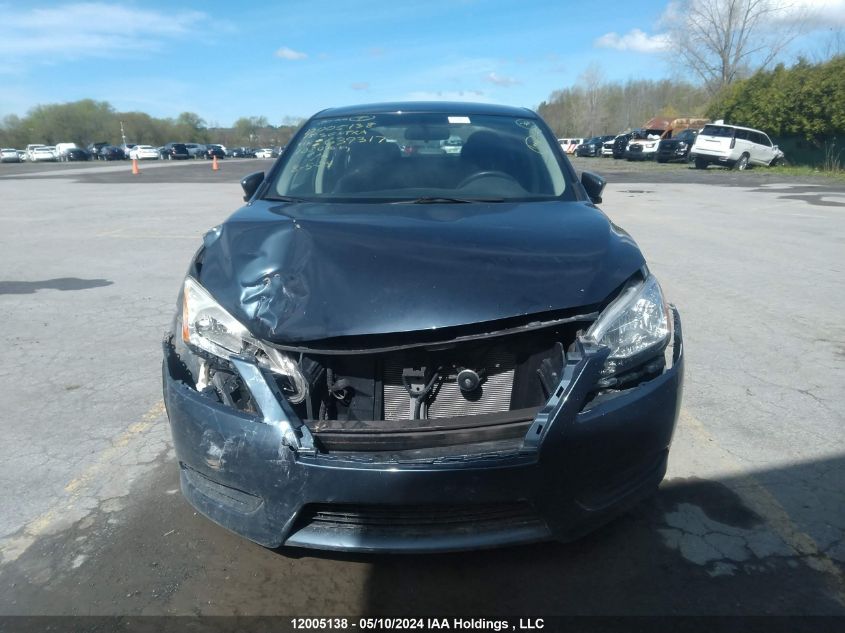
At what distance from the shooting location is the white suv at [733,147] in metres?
28.8

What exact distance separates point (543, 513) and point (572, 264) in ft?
2.95

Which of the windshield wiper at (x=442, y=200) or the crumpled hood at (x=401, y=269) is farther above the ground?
the windshield wiper at (x=442, y=200)

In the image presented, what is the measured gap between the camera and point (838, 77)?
90.2ft

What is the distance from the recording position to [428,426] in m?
A: 2.13

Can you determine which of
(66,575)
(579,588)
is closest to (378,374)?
(579,588)

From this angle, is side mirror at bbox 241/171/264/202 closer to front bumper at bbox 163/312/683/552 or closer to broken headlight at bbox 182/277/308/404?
broken headlight at bbox 182/277/308/404

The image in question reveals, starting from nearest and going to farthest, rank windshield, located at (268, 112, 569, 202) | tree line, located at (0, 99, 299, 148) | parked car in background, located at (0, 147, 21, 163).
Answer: windshield, located at (268, 112, 569, 202), parked car in background, located at (0, 147, 21, 163), tree line, located at (0, 99, 299, 148)

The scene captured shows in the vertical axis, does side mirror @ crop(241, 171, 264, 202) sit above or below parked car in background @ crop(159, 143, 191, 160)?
above

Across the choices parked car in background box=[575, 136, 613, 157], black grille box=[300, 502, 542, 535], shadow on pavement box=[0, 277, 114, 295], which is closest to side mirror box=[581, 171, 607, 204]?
black grille box=[300, 502, 542, 535]

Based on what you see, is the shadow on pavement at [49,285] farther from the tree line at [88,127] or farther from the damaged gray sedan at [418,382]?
the tree line at [88,127]

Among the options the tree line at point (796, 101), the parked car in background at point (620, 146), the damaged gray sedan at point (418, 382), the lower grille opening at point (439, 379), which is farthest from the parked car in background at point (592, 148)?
the lower grille opening at point (439, 379)

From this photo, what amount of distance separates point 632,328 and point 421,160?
182cm

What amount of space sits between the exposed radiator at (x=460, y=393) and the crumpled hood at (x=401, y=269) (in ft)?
Answer: 0.90

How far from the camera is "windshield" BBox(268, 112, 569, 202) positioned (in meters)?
3.49
